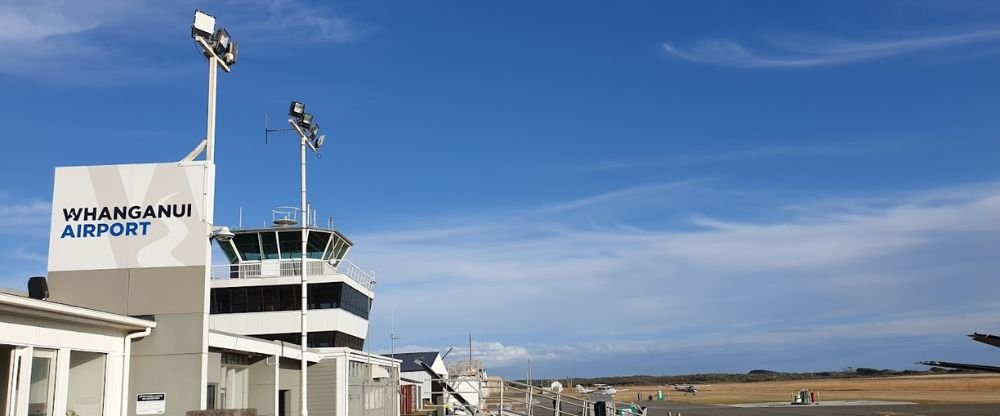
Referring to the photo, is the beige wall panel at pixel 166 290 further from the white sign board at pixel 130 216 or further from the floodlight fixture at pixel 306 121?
the floodlight fixture at pixel 306 121

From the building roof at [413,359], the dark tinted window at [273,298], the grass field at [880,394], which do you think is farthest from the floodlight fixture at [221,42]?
the grass field at [880,394]

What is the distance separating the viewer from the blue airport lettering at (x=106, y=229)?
17.3 meters

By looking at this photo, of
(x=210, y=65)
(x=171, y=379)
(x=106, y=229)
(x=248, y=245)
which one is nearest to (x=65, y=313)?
(x=171, y=379)

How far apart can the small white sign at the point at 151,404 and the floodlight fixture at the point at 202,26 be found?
25.6ft

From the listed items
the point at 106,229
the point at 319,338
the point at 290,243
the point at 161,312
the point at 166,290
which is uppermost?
the point at 290,243

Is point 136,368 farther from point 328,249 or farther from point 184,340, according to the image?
point 328,249

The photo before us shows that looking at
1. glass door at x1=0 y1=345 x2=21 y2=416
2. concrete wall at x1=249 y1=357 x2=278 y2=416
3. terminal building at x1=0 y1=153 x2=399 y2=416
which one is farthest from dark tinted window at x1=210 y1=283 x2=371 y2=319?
glass door at x1=0 y1=345 x2=21 y2=416

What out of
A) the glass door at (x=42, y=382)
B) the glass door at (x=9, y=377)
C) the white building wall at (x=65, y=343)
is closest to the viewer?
the white building wall at (x=65, y=343)

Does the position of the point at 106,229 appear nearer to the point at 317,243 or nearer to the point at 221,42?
the point at 221,42

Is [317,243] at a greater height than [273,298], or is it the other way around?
[317,243]

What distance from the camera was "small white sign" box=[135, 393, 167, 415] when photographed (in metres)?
16.5

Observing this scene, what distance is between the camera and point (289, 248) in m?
33.2

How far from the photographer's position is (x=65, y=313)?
46.5 ft

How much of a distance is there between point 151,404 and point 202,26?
8.18 meters
